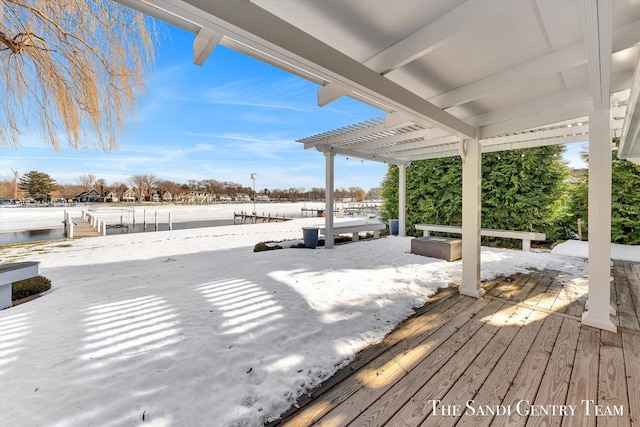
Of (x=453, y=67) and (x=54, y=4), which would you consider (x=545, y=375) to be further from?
(x=54, y=4)

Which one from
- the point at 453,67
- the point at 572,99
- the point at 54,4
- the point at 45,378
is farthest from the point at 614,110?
the point at 54,4

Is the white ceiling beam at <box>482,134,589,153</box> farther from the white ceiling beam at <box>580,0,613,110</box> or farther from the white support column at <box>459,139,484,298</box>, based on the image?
the white ceiling beam at <box>580,0,613,110</box>

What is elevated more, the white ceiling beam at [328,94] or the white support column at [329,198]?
the white ceiling beam at [328,94]

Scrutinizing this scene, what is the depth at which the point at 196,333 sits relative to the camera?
2.40 meters

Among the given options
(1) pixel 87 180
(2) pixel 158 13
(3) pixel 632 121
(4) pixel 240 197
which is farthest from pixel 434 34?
(1) pixel 87 180

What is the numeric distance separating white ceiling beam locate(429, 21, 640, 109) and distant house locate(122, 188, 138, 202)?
2061 inches

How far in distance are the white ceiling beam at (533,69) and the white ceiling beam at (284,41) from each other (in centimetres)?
88

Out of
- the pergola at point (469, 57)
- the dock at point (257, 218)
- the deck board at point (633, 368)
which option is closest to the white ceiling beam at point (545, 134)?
the pergola at point (469, 57)

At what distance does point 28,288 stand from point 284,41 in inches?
186

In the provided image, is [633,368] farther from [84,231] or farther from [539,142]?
[84,231]

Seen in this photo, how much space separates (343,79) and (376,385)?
2.15m

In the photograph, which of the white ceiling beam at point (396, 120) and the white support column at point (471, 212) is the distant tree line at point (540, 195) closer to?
the white support column at point (471, 212)

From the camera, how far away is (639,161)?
5445mm

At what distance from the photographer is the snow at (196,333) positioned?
1.58 m
